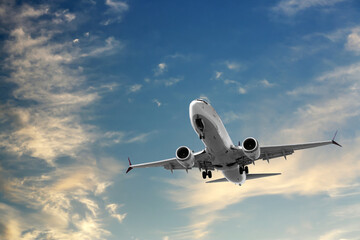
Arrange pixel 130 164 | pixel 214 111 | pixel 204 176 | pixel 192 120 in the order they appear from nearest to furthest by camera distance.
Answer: pixel 192 120 → pixel 214 111 → pixel 204 176 → pixel 130 164

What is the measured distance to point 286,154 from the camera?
38.4m

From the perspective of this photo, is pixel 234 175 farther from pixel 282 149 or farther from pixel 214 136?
pixel 214 136

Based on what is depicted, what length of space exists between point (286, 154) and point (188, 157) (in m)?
12.4

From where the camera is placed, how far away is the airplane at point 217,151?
→ 100ft

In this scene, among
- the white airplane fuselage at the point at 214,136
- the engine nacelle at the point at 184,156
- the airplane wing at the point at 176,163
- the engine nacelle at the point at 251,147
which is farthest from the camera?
the airplane wing at the point at 176,163

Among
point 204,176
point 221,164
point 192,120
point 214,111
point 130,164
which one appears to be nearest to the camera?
point 192,120

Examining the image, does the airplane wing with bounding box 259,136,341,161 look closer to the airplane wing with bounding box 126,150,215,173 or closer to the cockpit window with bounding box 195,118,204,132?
the airplane wing with bounding box 126,150,215,173

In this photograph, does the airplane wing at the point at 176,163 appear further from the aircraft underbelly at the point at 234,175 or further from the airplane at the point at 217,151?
the aircraft underbelly at the point at 234,175

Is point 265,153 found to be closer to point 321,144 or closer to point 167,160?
point 321,144

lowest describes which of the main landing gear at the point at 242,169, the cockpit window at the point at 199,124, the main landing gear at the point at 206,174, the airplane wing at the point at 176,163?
the main landing gear at the point at 242,169

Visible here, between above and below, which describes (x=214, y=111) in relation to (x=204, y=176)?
above

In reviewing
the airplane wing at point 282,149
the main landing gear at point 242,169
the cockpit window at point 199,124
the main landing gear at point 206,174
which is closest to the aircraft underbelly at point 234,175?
the main landing gear at point 242,169

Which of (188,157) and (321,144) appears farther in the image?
(321,144)

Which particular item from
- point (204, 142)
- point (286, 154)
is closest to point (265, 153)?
point (286, 154)
